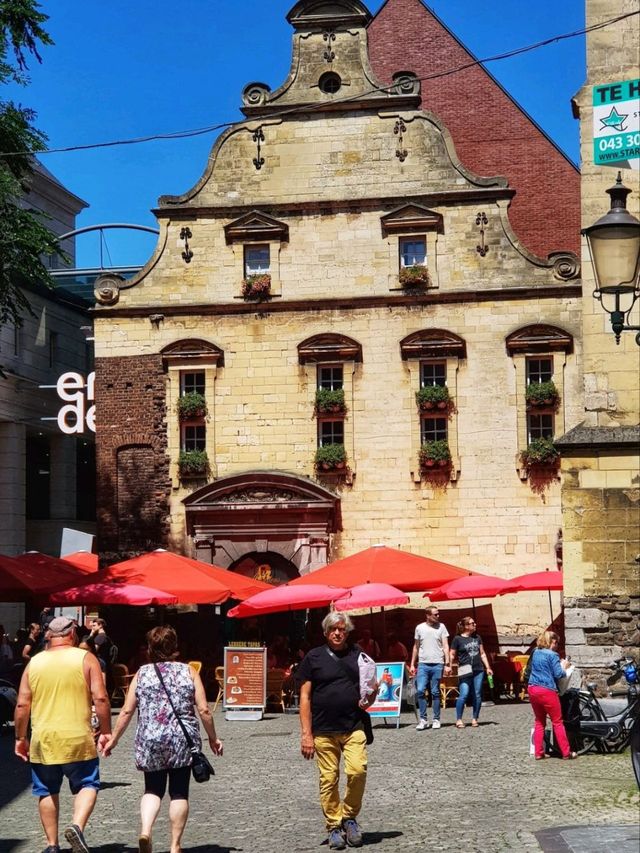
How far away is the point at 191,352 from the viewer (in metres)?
34.4

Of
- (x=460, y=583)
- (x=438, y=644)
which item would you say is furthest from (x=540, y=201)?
(x=438, y=644)

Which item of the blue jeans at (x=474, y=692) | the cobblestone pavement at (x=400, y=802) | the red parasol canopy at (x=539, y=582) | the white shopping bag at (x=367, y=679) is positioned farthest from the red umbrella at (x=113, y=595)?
the white shopping bag at (x=367, y=679)

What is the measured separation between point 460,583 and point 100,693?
1626cm

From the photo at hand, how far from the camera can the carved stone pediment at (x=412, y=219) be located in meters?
33.7

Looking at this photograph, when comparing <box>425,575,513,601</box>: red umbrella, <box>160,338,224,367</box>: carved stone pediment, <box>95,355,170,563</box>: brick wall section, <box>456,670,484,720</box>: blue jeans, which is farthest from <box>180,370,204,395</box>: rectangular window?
<box>456,670,484,720</box>: blue jeans

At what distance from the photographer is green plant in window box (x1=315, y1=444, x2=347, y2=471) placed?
1316 inches

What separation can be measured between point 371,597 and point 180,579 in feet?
10.6

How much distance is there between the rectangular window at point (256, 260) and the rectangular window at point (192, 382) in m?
2.49

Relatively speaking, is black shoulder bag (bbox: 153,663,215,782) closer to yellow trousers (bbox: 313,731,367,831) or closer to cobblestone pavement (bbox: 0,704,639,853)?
cobblestone pavement (bbox: 0,704,639,853)

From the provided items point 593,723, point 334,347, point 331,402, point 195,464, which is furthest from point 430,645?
point 195,464

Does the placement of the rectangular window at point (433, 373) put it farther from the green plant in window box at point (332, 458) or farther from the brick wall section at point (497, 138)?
the brick wall section at point (497, 138)

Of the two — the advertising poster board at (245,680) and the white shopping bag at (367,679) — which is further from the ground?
the white shopping bag at (367,679)

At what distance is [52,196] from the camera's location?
49281 millimetres

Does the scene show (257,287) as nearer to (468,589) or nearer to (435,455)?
(435,455)
